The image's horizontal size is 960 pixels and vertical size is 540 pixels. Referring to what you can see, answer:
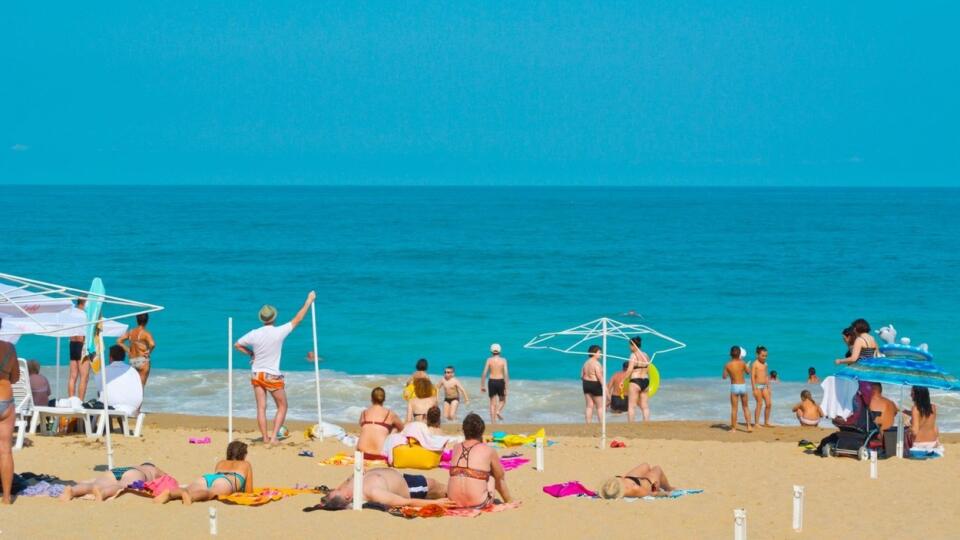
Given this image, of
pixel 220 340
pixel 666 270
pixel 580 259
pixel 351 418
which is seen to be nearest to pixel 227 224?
pixel 580 259

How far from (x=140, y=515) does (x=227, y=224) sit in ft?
226

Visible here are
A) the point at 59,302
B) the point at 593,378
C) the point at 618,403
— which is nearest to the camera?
Answer: the point at 59,302

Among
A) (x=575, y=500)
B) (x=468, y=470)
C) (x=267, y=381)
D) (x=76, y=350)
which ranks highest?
(x=76, y=350)

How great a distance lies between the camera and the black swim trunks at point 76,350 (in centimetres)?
1428

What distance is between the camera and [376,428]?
11.2 metres

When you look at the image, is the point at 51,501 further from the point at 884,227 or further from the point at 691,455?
the point at 884,227

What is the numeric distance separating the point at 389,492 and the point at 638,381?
765 cm

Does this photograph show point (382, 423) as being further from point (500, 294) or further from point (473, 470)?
point (500, 294)

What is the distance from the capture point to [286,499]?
9320 millimetres

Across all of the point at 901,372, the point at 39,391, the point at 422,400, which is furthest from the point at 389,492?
the point at 39,391

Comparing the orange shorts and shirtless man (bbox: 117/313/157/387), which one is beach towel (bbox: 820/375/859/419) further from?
shirtless man (bbox: 117/313/157/387)

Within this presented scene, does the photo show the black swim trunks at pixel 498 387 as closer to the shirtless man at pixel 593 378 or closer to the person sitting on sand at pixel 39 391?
the shirtless man at pixel 593 378

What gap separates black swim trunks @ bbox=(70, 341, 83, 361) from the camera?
1428 centimetres

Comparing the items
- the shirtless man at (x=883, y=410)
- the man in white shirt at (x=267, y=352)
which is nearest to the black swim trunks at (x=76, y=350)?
the man in white shirt at (x=267, y=352)
